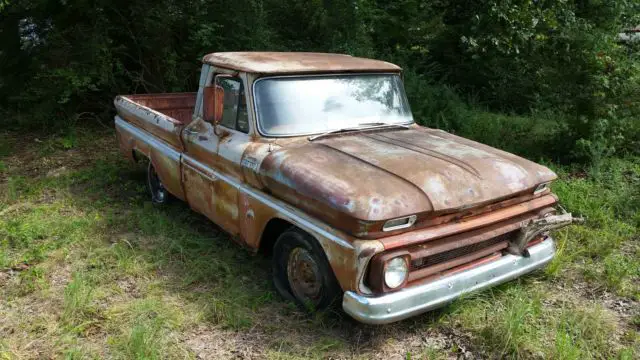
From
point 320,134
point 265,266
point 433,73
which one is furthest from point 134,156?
point 433,73

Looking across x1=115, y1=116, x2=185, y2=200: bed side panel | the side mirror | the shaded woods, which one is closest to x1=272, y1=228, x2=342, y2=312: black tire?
the side mirror

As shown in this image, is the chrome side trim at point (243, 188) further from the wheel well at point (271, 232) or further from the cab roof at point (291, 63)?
the cab roof at point (291, 63)

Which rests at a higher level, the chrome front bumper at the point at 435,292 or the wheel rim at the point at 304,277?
the chrome front bumper at the point at 435,292

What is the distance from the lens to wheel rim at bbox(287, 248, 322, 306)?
360 cm

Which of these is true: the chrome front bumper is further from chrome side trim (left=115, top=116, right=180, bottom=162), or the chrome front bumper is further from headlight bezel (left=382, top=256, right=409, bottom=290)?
chrome side trim (left=115, top=116, right=180, bottom=162)

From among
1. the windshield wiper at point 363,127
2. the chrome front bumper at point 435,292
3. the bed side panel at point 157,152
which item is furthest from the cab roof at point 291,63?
the chrome front bumper at point 435,292

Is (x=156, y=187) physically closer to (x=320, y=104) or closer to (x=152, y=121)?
(x=152, y=121)

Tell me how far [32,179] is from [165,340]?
14.6 ft

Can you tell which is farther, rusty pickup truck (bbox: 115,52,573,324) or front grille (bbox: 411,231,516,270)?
front grille (bbox: 411,231,516,270)

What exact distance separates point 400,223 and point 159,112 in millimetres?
4012

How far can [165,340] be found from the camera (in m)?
3.45

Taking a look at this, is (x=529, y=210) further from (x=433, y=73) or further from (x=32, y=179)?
(x=433, y=73)

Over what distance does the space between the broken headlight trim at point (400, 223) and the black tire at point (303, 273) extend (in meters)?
0.51

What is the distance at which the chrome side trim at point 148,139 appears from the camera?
517 cm
